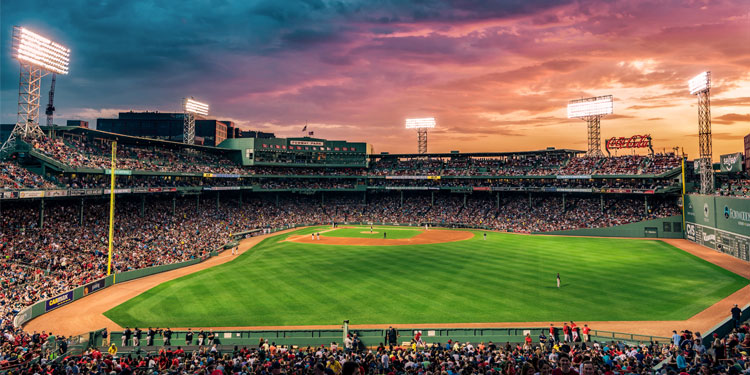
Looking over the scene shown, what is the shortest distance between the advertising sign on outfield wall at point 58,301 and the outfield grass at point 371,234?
35.0 meters

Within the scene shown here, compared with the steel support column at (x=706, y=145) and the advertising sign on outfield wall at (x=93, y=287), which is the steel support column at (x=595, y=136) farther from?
the advertising sign on outfield wall at (x=93, y=287)

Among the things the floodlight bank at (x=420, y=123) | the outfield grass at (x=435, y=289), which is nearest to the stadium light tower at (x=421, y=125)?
the floodlight bank at (x=420, y=123)

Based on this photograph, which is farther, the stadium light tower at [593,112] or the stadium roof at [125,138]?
the stadium light tower at [593,112]

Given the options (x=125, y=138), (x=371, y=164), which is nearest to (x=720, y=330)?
(x=125, y=138)

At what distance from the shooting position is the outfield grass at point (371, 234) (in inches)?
2296

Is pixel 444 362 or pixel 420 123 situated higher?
pixel 420 123

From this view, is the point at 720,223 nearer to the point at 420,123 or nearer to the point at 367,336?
the point at 367,336

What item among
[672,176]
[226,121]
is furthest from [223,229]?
[226,121]

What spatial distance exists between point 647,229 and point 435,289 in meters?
42.5

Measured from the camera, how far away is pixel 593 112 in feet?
230

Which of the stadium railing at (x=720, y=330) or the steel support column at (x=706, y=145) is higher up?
the steel support column at (x=706, y=145)

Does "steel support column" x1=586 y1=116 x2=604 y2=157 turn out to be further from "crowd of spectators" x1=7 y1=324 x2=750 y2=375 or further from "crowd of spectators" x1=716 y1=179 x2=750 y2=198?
"crowd of spectators" x1=7 y1=324 x2=750 y2=375

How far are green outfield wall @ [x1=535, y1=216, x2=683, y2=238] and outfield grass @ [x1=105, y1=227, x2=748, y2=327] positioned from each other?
454 inches

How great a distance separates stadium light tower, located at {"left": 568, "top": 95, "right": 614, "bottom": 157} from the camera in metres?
68.8
